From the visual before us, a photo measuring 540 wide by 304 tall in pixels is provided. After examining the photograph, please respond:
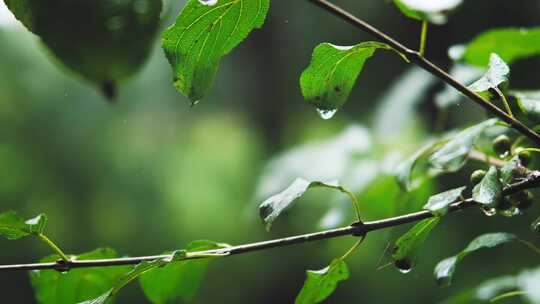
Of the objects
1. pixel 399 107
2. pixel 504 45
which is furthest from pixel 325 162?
pixel 504 45

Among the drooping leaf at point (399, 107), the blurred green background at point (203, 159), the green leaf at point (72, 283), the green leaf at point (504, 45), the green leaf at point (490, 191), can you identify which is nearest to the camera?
the green leaf at point (490, 191)

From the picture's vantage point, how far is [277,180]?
0.78 metres

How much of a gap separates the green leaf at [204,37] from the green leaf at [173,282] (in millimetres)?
127

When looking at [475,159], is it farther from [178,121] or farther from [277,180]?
[178,121]

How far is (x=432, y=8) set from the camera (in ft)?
0.97

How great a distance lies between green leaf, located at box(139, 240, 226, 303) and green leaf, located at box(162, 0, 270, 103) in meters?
0.13

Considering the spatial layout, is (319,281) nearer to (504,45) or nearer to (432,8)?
(432,8)

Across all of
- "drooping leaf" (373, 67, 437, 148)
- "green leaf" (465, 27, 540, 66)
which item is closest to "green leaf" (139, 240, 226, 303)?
"green leaf" (465, 27, 540, 66)

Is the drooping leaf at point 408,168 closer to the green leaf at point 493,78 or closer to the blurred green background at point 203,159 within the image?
the green leaf at point 493,78

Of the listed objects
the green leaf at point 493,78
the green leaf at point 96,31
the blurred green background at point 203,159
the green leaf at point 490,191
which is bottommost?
the blurred green background at point 203,159

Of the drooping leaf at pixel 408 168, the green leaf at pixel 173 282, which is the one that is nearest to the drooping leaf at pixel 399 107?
the drooping leaf at pixel 408 168

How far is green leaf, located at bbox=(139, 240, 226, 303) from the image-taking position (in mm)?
381

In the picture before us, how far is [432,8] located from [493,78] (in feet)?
0.16

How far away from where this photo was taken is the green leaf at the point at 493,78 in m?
0.30
